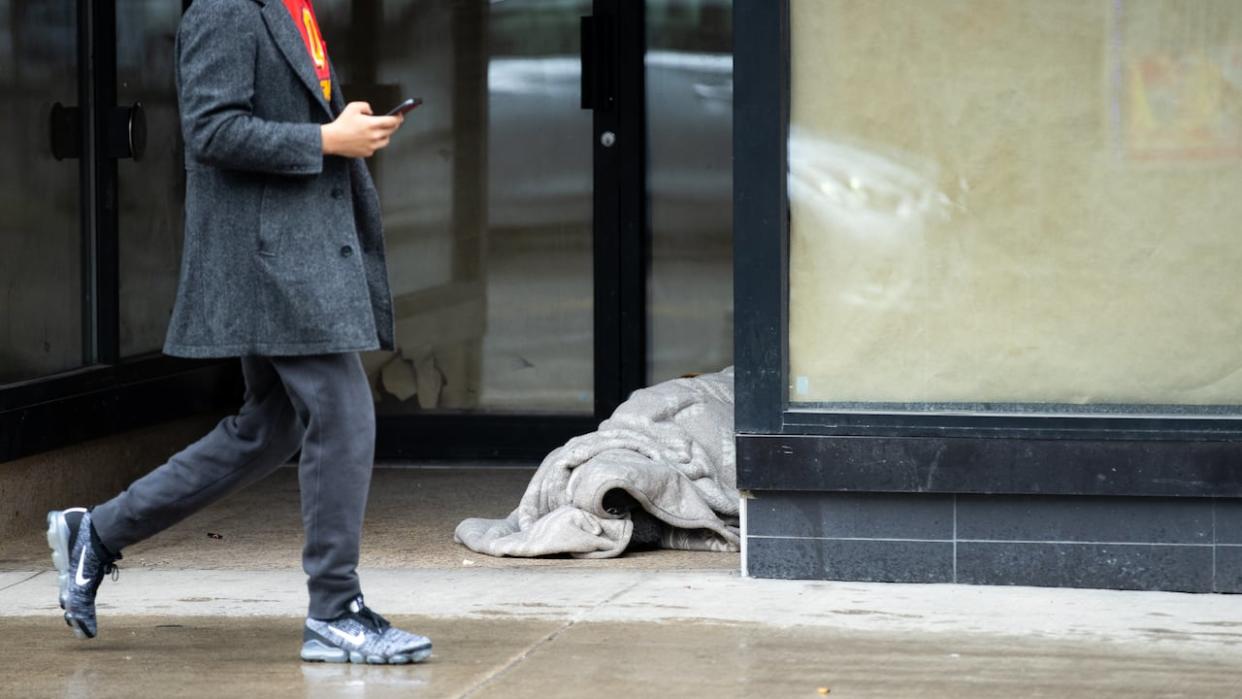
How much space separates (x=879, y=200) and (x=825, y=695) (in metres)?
1.61

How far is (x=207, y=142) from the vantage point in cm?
398

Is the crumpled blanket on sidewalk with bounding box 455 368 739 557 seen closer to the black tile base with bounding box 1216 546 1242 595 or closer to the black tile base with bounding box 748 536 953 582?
the black tile base with bounding box 748 536 953 582

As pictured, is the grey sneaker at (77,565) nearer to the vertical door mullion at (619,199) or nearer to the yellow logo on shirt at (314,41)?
the yellow logo on shirt at (314,41)

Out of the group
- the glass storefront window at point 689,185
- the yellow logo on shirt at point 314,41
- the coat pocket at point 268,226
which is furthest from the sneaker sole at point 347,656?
the glass storefront window at point 689,185

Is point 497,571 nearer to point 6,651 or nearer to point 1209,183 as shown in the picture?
point 6,651

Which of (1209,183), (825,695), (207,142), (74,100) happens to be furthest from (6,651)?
(1209,183)

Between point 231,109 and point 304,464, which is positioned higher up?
point 231,109

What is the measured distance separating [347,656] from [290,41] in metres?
1.39

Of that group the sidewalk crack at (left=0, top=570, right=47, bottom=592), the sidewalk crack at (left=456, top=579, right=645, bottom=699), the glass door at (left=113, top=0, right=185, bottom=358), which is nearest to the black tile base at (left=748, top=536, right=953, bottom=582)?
the sidewalk crack at (left=456, top=579, right=645, bottom=699)

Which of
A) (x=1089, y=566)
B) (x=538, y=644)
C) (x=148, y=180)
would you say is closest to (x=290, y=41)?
(x=538, y=644)

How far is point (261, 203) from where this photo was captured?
4.09 m

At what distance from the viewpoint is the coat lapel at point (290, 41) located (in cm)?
406

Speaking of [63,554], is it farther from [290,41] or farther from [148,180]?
[148,180]

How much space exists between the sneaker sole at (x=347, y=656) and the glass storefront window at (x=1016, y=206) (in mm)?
1416
